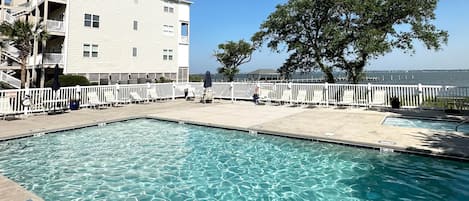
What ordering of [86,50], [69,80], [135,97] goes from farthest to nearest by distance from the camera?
[86,50], [69,80], [135,97]

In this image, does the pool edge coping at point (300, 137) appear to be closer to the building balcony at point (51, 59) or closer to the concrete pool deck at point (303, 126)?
the concrete pool deck at point (303, 126)

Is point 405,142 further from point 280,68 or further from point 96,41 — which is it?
point 96,41

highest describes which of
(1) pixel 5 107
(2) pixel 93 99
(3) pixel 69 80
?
(3) pixel 69 80

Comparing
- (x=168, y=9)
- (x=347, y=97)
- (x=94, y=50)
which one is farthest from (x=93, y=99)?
(x=168, y=9)

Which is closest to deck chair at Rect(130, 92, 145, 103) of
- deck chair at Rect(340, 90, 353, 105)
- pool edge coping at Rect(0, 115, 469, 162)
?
pool edge coping at Rect(0, 115, 469, 162)

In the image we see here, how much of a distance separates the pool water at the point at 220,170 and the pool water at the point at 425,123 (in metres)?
4.00

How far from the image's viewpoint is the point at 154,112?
13.4m

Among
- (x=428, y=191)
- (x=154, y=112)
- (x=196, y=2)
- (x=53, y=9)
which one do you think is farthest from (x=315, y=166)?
(x=196, y=2)

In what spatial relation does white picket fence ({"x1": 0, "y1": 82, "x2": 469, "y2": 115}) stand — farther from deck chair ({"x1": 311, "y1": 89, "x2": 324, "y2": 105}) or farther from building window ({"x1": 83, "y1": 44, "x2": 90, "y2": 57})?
building window ({"x1": 83, "y1": 44, "x2": 90, "y2": 57})

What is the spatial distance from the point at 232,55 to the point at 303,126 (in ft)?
109

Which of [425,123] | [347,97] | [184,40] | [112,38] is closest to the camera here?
[425,123]

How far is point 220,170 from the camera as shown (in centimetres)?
A: 624

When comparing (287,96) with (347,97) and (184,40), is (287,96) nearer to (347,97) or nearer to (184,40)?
(347,97)

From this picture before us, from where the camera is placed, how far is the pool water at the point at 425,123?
31.8 feet
